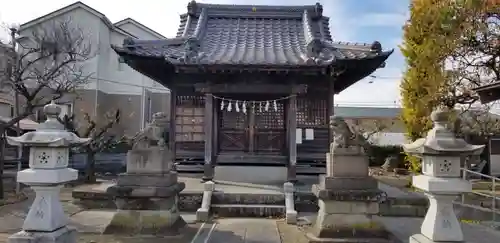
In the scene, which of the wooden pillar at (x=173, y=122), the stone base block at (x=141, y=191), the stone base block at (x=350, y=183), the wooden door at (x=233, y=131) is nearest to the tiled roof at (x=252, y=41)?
the wooden pillar at (x=173, y=122)

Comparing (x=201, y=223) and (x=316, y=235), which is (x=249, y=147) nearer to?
(x=201, y=223)

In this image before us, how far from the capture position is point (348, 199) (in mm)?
7594

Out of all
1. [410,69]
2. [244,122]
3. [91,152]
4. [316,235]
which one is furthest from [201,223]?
[410,69]

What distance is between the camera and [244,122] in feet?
46.4

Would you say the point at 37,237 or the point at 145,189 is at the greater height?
the point at 145,189

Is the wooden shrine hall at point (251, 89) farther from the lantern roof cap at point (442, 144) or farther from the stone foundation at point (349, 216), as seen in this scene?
the lantern roof cap at point (442, 144)

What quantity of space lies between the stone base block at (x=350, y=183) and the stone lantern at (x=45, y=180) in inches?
183

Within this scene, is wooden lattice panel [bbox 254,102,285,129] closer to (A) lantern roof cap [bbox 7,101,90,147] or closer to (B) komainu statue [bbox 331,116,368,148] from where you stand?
(B) komainu statue [bbox 331,116,368,148]

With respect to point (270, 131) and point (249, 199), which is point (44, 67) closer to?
point (270, 131)

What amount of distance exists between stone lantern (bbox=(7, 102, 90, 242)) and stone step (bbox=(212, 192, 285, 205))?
4.96 m

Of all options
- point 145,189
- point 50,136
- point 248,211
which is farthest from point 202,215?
point 50,136

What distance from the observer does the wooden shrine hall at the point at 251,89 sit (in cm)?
1251

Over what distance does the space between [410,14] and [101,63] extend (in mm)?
19547

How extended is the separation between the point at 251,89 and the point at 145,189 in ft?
20.5
